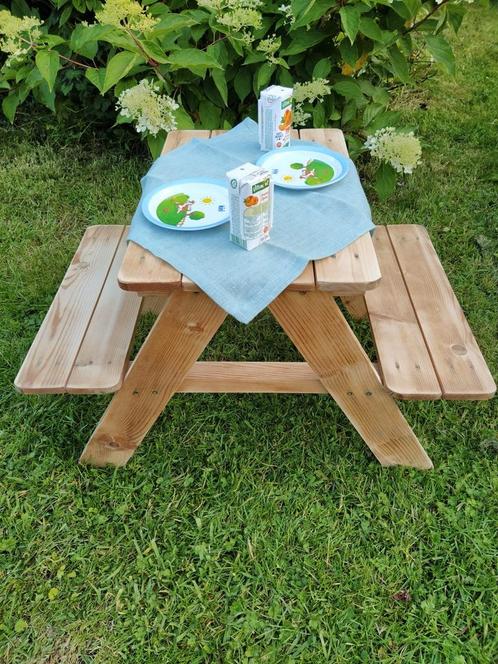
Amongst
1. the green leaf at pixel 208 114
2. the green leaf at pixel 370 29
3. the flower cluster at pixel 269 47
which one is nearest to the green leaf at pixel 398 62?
the green leaf at pixel 370 29

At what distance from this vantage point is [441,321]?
6.15 ft

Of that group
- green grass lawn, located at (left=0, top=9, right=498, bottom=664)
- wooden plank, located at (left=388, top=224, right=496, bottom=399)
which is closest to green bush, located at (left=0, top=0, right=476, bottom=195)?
wooden plank, located at (left=388, top=224, right=496, bottom=399)

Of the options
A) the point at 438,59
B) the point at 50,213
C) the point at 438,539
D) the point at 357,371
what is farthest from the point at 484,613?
the point at 50,213

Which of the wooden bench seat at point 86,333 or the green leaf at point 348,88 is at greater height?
the wooden bench seat at point 86,333

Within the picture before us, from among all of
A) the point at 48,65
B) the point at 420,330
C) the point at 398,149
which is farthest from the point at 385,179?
the point at 48,65

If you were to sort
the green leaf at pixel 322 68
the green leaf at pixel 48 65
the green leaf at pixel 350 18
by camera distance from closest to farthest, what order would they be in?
the green leaf at pixel 350 18
the green leaf at pixel 48 65
the green leaf at pixel 322 68

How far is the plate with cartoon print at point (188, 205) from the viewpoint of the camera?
1535mm

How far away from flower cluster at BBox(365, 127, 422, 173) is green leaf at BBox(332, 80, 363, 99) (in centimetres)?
60

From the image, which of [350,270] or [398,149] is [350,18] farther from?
[350,270]

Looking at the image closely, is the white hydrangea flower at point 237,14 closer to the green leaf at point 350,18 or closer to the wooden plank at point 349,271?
the green leaf at point 350,18

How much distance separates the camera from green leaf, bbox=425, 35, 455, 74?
269cm

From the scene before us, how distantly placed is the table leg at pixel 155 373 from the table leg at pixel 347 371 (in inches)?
8.4

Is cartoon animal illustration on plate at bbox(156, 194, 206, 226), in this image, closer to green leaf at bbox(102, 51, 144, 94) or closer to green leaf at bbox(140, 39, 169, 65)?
green leaf at bbox(102, 51, 144, 94)

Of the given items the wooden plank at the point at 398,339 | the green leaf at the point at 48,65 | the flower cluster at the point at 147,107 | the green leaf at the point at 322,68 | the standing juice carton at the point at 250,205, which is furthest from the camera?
the green leaf at the point at 322,68
